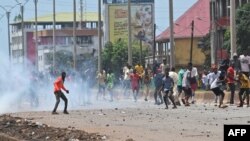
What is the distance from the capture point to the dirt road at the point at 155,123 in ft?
58.0

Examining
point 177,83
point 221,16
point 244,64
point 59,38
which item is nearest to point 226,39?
point 221,16

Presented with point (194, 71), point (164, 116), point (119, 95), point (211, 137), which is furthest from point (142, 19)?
point (211, 137)

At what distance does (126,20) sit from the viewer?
13475cm

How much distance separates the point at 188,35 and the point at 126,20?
29.9m

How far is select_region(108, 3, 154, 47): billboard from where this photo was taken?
13438 cm

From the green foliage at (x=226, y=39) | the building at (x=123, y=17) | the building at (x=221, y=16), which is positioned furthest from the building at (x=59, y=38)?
the green foliage at (x=226, y=39)

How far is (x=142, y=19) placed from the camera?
13638 cm

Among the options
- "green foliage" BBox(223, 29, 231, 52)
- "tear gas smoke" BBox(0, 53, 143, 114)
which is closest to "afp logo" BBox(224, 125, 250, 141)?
"tear gas smoke" BBox(0, 53, 143, 114)

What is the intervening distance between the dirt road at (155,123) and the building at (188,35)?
76.1m

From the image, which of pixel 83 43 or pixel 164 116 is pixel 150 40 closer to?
pixel 83 43

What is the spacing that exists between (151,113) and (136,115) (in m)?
1.09

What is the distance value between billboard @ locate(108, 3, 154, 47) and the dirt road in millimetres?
105831

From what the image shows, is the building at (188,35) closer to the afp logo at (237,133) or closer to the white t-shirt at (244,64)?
the white t-shirt at (244,64)

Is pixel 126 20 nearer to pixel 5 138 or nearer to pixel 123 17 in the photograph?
pixel 123 17
